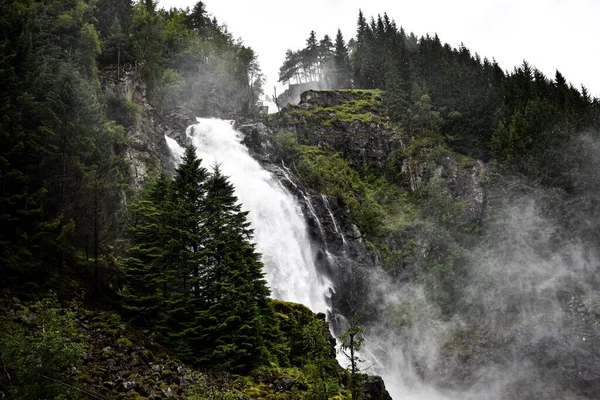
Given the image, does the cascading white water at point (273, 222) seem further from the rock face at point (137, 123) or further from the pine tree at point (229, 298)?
the pine tree at point (229, 298)

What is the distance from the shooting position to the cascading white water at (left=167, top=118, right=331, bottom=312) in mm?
40906

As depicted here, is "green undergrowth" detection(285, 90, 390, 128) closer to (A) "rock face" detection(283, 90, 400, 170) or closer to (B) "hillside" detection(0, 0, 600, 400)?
(A) "rock face" detection(283, 90, 400, 170)

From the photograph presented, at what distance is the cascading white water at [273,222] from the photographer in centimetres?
4091

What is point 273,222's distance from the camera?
4534 cm

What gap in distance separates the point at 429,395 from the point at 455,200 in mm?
24599

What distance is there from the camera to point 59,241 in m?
21.6

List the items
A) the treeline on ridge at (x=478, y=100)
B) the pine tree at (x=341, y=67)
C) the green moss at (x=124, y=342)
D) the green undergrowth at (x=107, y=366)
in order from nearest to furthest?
1. the green undergrowth at (x=107, y=366)
2. the green moss at (x=124, y=342)
3. the treeline on ridge at (x=478, y=100)
4. the pine tree at (x=341, y=67)

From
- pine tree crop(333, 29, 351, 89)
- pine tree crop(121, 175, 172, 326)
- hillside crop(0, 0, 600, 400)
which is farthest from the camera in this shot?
pine tree crop(333, 29, 351, 89)

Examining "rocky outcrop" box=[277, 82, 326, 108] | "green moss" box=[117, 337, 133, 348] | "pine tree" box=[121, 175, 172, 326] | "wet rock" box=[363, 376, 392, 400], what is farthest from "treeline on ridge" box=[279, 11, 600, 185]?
"green moss" box=[117, 337, 133, 348]

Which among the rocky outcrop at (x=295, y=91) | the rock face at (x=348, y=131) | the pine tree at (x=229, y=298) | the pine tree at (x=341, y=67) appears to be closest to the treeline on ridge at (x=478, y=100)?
the pine tree at (x=341, y=67)

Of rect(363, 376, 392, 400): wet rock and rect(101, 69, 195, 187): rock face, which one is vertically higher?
rect(101, 69, 195, 187): rock face

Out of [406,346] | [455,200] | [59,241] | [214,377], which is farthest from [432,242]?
[59,241]

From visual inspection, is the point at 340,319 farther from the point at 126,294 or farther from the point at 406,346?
the point at 126,294

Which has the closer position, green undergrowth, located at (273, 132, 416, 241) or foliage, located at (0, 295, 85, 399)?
foliage, located at (0, 295, 85, 399)
